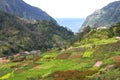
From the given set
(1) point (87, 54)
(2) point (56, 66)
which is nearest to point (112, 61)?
(2) point (56, 66)

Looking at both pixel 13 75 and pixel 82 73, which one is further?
pixel 13 75

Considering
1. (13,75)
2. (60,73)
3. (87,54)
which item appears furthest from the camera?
(87,54)

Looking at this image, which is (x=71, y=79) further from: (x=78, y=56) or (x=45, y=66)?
(x=78, y=56)

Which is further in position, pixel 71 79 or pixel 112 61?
pixel 112 61

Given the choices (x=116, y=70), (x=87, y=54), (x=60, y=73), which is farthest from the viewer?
(x=87, y=54)

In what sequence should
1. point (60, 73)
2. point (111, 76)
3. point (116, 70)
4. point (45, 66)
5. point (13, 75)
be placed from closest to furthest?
1. point (111, 76)
2. point (116, 70)
3. point (60, 73)
4. point (13, 75)
5. point (45, 66)

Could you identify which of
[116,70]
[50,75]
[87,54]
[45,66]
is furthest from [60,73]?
[87,54]

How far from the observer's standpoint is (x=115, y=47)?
295ft

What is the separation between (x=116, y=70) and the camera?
196 ft

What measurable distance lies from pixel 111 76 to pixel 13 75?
107 feet

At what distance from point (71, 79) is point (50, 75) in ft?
32.4

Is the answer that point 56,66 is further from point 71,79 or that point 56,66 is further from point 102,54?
point 71,79

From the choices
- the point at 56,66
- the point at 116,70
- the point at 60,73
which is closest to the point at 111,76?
the point at 116,70

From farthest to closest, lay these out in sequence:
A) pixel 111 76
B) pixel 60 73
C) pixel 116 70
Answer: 1. pixel 60 73
2. pixel 116 70
3. pixel 111 76
